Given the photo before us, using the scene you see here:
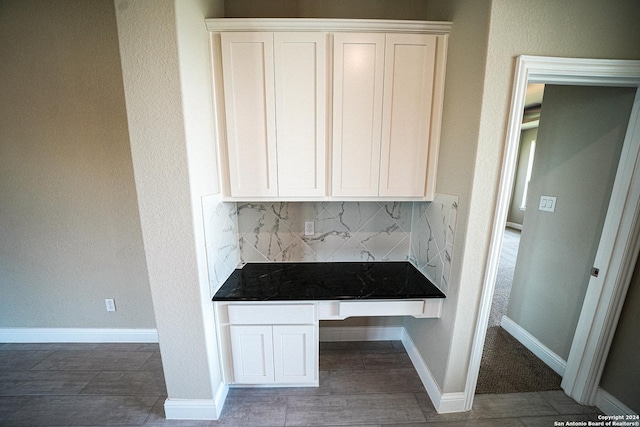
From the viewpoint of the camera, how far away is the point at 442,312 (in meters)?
1.44

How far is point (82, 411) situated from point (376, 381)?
79.1 inches

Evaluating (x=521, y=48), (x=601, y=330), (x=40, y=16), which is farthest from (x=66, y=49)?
(x=601, y=330)

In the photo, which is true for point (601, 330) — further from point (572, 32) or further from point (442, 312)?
point (572, 32)

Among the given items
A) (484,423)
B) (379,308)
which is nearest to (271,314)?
(379,308)

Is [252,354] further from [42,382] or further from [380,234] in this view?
[42,382]

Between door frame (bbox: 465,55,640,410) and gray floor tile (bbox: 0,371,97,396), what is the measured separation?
278cm

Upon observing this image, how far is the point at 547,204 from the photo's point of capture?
183 centimetres

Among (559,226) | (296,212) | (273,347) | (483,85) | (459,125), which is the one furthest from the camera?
(296,212)

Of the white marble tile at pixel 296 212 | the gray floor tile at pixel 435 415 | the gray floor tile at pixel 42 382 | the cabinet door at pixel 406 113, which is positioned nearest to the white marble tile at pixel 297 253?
the white marble tile at pixel 296 212

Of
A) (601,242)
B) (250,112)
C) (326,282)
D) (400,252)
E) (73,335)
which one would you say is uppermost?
(250,112)

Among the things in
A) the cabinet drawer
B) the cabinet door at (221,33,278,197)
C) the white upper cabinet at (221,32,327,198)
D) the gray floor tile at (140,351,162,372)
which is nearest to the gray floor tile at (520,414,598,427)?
the cabinet drawer

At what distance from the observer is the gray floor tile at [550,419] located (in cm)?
138

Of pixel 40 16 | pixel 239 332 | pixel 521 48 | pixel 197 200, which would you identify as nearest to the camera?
pixel 521 48

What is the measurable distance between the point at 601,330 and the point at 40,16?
14.3 ft
